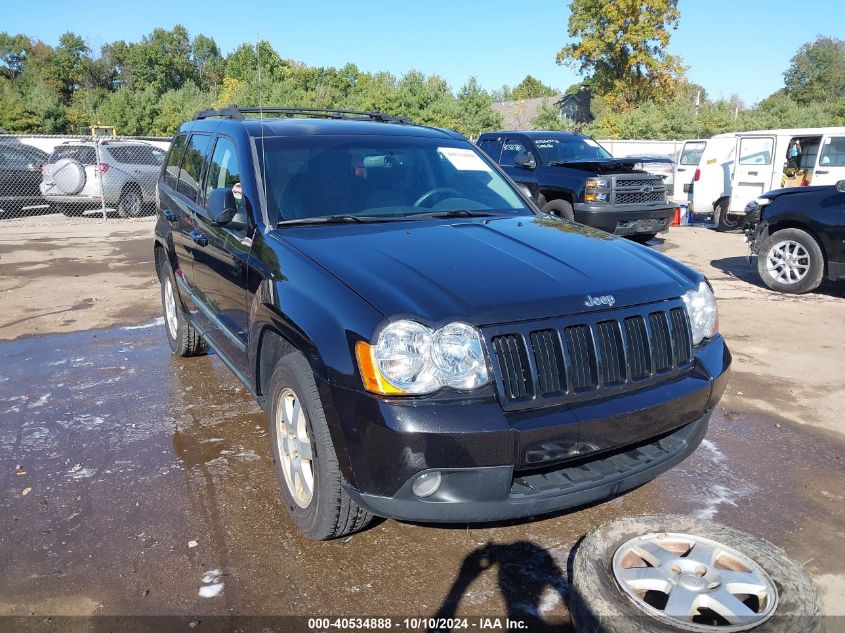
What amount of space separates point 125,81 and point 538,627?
83.4m

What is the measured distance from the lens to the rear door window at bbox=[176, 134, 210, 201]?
15.2 ft

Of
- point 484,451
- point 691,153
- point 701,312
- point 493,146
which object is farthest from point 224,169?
point 691,153

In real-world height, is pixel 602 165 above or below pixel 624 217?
above

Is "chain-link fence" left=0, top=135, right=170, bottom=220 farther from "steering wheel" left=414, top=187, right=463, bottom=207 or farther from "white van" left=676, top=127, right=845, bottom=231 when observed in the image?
"steering wheel" left=414, top=187, right=463, bottom=207

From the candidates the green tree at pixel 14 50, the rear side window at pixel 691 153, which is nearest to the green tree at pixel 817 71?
the rear side window at pixel 691 153

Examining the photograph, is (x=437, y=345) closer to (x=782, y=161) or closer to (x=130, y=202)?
(x=782, y=161)

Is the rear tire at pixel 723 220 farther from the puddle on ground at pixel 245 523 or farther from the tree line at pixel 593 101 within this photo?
the tree line at pixel 593 101

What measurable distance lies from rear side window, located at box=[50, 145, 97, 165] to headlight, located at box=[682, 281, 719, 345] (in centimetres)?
1509

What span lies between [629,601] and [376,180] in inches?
102

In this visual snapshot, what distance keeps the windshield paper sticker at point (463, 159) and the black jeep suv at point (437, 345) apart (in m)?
0.50

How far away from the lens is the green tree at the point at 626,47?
116 ft

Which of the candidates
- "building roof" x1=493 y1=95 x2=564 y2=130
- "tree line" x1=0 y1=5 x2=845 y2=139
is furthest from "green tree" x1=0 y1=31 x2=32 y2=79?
"building roof" x1=493 y1=95 x2=564 y2=130

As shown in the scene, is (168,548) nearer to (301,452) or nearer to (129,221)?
(301,452)

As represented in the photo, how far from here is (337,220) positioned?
11.7ft
